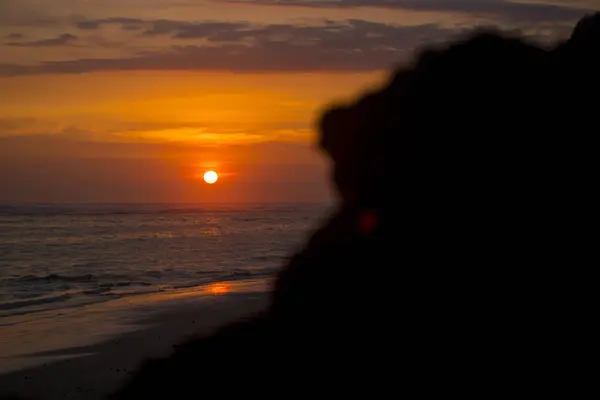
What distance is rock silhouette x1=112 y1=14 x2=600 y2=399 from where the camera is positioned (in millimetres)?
8344

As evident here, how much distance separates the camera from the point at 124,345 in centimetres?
1853

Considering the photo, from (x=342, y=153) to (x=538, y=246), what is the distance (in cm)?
283

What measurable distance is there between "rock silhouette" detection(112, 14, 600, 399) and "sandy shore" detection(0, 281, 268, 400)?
5507mm

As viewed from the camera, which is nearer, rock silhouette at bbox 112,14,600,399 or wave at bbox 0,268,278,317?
rock silhouette at bbox 112,14,600,399

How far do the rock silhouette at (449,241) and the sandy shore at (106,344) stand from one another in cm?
551

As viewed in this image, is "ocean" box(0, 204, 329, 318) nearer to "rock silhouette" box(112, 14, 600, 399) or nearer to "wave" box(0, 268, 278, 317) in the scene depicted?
"wave" box(0, 268, 278, 317)

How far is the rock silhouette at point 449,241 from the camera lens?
834cm

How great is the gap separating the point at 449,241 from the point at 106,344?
1250 centimetres

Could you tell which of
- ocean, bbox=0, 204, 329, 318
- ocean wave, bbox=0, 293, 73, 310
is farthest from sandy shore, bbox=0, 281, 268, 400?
ocean, bbox=0, 204, 329, 318

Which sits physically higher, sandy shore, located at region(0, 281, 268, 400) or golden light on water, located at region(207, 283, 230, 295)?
sandy shore, located at region(0, 281, 268, 400)

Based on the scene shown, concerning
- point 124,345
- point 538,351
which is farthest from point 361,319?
point 124,345

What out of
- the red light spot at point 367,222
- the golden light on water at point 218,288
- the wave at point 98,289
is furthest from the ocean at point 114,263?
the red light spot at point 367,222

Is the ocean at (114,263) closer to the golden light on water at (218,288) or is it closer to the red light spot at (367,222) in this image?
the golden light on water at (218,288)

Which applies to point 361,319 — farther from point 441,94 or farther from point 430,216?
point 441,94
